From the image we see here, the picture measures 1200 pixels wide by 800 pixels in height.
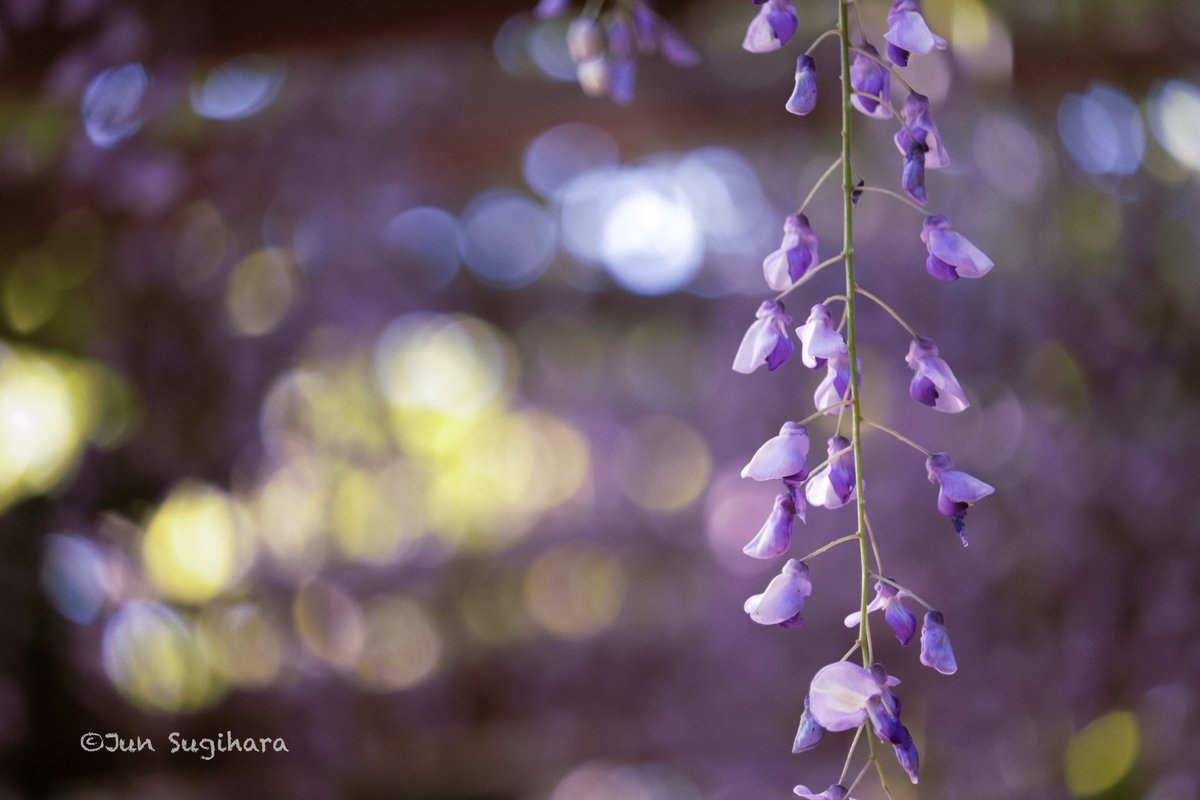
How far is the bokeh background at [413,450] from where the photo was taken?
5.97 ft

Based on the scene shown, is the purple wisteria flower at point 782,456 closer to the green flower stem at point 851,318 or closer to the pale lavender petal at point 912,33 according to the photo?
the green flower stem at point 851,318

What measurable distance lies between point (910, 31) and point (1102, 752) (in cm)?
207

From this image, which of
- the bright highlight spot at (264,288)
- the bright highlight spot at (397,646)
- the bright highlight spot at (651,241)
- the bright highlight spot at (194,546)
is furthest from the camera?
the bright highlight spot at (651,241)

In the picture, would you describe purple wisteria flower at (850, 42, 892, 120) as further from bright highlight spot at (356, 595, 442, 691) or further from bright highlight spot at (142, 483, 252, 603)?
bright highlight spot at (356, 595, 442, 691)

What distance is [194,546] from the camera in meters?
3.24

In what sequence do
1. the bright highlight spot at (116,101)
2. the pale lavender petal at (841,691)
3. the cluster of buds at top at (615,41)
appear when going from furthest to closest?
1. the bright highlight spot at (116,101)
2. the cluster of buds at top at (615,41)
3. the pale lavender petal at (841,691)

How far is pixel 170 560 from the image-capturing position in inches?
120

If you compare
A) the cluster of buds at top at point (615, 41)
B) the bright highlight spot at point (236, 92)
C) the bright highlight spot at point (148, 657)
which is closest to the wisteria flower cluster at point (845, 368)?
the cluster of buds at top at point (615, 41)

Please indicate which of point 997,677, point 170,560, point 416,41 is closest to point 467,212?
point 170,560

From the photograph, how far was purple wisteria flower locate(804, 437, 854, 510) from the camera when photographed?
471mm

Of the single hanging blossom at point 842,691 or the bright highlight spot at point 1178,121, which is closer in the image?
the single hanging blossom at point 842,691

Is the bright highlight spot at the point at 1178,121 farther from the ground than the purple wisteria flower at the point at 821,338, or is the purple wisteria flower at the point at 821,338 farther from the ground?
the bright highlight spot at the point at 1178,121

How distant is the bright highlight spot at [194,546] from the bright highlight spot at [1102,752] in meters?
2.10

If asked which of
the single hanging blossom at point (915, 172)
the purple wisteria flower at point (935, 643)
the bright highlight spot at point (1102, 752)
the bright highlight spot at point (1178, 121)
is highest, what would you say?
the bright highlight spot at point (1178, 121)
